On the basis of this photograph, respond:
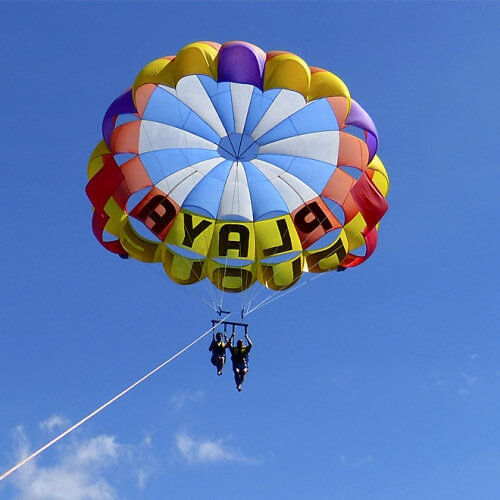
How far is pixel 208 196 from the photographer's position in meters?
15.8

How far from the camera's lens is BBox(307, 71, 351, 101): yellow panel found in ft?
47.7

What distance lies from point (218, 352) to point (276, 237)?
259 centimetres

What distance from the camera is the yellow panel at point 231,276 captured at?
51.6 feet

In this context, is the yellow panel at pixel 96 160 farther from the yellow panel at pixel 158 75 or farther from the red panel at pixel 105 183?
the yellow panel at pixel 158 75

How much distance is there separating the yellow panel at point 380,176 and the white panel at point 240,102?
2.59 meters

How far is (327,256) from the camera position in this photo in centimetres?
1597

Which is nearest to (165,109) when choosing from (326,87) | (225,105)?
(225,105)

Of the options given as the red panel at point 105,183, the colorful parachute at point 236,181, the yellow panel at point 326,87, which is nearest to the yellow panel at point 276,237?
the colorful parachute at point 236,181

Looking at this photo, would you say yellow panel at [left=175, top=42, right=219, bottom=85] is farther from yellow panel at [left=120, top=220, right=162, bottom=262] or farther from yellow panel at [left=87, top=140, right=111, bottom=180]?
yellow panel at [left=120, top=220, right=162, bottom=262]

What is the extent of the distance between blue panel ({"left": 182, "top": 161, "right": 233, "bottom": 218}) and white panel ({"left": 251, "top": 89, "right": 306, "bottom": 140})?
0.97m

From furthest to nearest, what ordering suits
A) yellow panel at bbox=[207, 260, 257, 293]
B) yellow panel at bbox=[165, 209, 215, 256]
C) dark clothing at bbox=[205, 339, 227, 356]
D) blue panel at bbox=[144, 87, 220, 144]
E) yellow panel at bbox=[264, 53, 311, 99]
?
yellow panel at bbox=[207, 260, 257, 293] → yellow panel at bbox=[165, 209, 215, 256] → blue panel at bbox=[144, 87, 220, 144] → dark clothing at bbox=[205, 339, 227, 356] → yellow panel at bbox=[264, 53, 311, 99]

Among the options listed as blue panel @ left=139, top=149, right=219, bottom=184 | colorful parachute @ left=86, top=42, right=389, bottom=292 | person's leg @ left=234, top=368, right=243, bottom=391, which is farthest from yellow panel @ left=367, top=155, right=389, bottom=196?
person's leg @ left=234, top=368, right=243, bottom=391

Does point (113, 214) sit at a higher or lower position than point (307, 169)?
lower

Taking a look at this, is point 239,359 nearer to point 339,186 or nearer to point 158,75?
point 339,186
